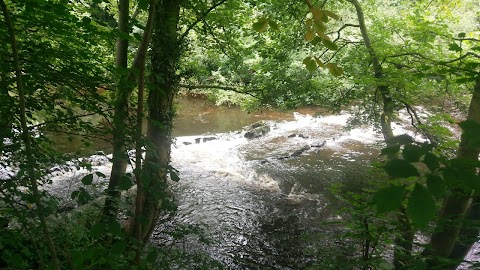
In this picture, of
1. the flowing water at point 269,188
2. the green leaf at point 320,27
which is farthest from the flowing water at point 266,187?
the green leaf at point 320,27

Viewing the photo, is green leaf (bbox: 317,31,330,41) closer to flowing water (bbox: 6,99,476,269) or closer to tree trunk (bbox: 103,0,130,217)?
tree trunk (bbox: 103,0,130,217)

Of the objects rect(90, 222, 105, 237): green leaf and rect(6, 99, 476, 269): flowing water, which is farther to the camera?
rect(6, 99, 476, 269): flowing water

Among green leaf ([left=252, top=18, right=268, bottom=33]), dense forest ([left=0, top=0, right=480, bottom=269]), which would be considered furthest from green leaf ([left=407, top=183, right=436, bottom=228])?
green leaf ([left=252, top=18, right=268, bottom=33])

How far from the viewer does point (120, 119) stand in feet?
7.75

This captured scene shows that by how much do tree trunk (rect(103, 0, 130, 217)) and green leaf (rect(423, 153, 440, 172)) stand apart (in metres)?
1.41

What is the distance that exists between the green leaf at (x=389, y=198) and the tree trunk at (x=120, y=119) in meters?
1.31

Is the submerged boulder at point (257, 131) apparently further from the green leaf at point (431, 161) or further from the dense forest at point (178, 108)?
the green leaf at point (431, 161)

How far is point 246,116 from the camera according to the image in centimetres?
1697

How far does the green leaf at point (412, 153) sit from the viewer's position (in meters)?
0.95

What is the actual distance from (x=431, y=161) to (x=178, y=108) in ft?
17.3

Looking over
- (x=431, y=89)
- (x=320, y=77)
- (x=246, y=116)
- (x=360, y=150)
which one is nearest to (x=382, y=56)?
(x=431, y=89)

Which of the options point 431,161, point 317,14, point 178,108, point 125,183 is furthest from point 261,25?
point 178,108

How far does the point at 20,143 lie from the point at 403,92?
15.4 feet

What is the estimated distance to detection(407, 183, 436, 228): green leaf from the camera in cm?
84
